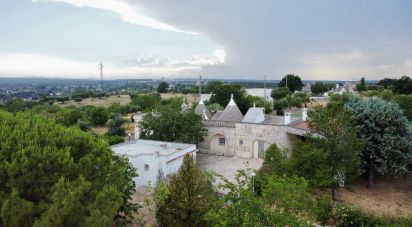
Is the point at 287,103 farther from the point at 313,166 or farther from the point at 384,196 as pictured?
the point at 313,166

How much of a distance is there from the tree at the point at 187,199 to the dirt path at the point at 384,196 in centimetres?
1101

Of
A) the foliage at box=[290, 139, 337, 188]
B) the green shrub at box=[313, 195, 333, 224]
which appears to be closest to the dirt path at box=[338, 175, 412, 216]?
the foliage at box=[290, 139, 337, 188]

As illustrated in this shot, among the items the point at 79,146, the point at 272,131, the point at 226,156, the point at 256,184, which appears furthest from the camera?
the point at 226,156

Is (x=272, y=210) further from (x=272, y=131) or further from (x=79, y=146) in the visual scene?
(x=272, y=131)

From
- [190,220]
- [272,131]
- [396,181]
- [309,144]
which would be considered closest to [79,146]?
[190,220]

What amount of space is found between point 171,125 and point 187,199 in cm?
1366

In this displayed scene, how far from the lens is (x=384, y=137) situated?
22.6 meters

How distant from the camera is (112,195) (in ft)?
36.3

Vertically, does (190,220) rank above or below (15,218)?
below

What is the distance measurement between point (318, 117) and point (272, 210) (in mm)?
10699

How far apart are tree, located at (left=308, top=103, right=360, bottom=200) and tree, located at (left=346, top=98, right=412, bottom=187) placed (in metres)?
2.67

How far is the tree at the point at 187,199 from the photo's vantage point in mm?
14000

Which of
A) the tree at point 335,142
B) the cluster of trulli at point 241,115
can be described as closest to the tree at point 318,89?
the cluster of trulli at point 241,115

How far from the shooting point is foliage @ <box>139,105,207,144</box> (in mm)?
27188
